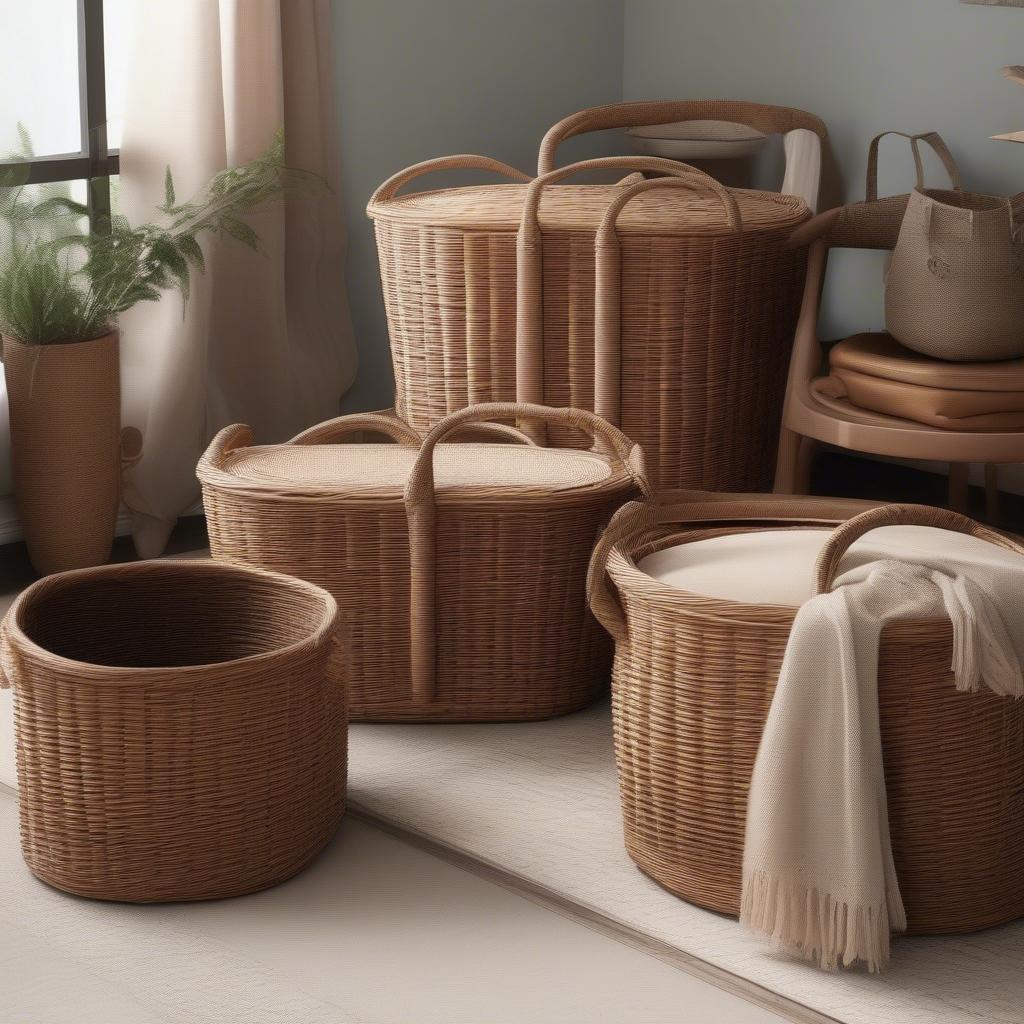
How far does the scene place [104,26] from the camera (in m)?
2.82

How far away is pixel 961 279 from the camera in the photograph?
86.6 inches

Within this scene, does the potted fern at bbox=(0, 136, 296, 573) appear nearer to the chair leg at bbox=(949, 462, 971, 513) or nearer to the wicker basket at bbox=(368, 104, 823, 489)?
the wicker basket at bbox=(368, 104, 823, 489)

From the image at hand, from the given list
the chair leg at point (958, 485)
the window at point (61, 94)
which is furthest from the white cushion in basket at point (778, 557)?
the window at point (61, 94)

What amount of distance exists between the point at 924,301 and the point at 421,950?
4.07 feet

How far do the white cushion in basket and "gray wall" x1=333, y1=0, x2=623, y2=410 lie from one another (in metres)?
1.66

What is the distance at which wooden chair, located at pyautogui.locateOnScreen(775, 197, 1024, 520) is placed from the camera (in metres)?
2.16

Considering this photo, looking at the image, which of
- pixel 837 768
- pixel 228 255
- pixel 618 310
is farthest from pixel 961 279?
pixel 228 255

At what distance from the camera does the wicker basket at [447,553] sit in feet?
6.64

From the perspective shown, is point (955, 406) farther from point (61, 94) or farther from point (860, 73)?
point (61, 94)

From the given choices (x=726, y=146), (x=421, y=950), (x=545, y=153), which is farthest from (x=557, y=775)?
(x=726, y=146)

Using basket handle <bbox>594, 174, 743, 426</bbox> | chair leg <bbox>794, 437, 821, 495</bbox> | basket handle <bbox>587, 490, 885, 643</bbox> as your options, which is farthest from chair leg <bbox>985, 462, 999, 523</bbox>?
basket handle <bbox>587, 490, 885, 643</bbox>

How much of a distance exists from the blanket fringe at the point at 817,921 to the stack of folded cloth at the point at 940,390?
0.92 m

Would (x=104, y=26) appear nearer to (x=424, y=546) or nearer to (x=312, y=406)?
(x=312, y=406)

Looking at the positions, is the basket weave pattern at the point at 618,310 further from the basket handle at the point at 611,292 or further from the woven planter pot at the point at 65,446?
the woven planter pot at the point at 65,446
